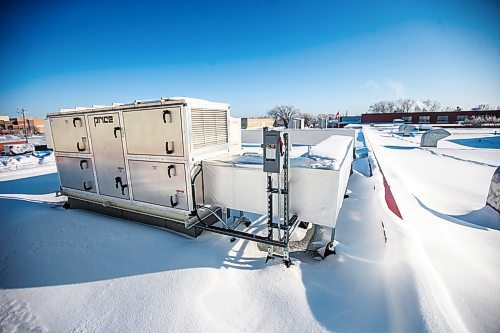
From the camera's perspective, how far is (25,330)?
2.48 m

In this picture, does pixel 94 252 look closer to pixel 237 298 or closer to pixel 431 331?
pixel 237 298

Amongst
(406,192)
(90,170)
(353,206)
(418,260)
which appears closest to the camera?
(418,260)

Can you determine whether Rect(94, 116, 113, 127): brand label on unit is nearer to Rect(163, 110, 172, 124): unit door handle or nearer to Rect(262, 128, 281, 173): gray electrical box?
Rect(163, 110, 172, 124): unit door handle

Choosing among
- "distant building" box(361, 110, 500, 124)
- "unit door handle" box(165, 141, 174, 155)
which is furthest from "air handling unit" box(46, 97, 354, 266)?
"distant building" box(361, 110, 500, 124)

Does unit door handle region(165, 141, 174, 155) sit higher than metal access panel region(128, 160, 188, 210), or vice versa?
unit door handle region(165, 141, 174, 155)

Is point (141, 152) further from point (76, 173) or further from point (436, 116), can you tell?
point (436, 116)

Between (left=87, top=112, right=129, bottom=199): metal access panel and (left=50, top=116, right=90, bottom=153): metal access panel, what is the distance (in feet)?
1.10

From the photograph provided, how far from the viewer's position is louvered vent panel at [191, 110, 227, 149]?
161 inches

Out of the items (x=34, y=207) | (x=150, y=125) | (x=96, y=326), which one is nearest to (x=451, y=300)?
(x=96, y=326)

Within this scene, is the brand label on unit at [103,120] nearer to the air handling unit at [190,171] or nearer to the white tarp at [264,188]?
the air handling unit at [190,171]

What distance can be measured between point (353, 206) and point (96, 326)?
5.55 meters

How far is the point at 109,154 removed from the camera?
15.9 ft

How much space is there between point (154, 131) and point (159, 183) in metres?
1.02

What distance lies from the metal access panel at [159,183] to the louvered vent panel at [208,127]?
2.06 feet
